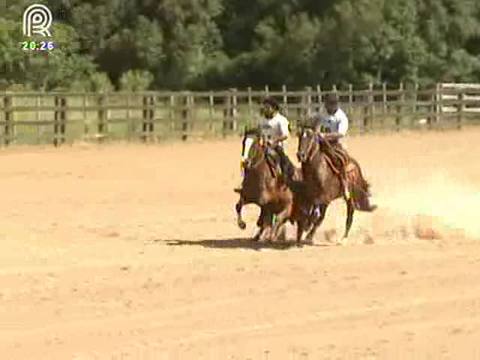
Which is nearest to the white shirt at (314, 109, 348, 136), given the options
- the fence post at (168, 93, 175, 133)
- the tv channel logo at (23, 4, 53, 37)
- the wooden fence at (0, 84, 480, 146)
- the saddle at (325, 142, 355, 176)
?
the saddle at (325, 142, 355, 176)

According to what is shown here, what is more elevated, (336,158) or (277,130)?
(277,130)

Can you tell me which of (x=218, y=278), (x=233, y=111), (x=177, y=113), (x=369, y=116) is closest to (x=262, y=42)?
(x=369, y=116)

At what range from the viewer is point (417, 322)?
948 centimetres

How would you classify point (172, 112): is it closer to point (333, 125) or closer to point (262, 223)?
point (333, 125)

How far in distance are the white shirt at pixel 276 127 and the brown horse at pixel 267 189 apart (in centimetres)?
12

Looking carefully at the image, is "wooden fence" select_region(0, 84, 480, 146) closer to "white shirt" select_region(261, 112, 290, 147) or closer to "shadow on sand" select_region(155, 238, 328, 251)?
"shadow on sand" select_region(155, 238, 328, 251)

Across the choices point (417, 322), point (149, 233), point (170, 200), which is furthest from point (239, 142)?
point (417, 322)

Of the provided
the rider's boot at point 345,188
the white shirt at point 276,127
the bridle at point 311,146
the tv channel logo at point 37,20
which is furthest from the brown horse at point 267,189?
the tv channel logo at point 37,20

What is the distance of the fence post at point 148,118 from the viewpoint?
33.3m

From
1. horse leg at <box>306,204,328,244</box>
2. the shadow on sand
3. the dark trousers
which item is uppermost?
the dark trousers

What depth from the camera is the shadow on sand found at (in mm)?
14688

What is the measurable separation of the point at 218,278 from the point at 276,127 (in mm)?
3567

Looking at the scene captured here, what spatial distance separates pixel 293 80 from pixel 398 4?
246 inches

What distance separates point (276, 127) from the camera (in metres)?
14.9
